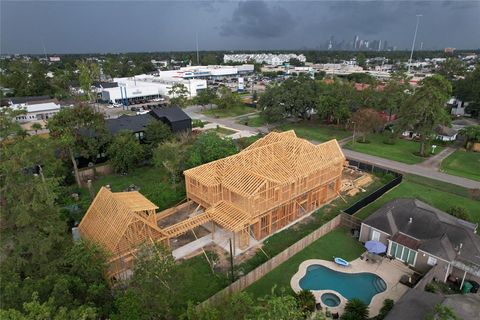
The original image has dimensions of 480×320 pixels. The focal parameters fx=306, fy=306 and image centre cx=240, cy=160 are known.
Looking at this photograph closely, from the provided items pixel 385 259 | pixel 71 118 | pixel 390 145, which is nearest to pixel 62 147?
pixel 71 118

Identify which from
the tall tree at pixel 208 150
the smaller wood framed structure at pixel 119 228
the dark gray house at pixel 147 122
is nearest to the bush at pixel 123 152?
the dark gray house at pixel 147 122

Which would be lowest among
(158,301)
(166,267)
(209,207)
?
(209,207)

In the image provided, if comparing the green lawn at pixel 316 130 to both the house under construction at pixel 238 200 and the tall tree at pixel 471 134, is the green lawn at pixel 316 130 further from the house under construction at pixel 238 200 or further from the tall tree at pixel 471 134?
the house under construction at pixel 238 200

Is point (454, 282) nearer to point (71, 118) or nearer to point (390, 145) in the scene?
point (390, 145)

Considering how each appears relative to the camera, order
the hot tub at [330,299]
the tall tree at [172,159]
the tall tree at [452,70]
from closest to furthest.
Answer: the hot tub at [330,299] < the tall tree at [172,159] < the tall tree at [452,70]

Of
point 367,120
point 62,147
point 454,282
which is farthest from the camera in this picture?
point 367,120

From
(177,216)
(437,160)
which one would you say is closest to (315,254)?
(177,216)
